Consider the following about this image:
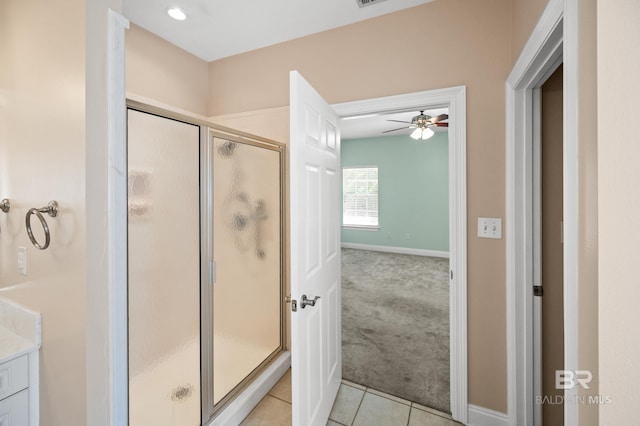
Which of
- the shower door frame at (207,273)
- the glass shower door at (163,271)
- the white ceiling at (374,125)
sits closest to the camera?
the glass shower door at (163,271)

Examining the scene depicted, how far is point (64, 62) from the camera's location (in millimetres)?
1033

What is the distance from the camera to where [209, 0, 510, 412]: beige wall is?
1.62m

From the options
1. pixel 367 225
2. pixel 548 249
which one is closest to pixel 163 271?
pixel 548 249

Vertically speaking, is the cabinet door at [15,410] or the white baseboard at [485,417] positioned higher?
the cabinet door at [15,410]

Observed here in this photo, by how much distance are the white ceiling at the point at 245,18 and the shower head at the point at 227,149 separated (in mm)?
937

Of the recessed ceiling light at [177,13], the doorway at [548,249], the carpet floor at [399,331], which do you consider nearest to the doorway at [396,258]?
the carpet floor at [399,331]

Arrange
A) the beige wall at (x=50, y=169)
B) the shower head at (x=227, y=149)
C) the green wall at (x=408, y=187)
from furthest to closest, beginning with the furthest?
the green wall at (x=408, y=187), the shower head at (x=227, y=149), the beige wall at (x=50, y=169)

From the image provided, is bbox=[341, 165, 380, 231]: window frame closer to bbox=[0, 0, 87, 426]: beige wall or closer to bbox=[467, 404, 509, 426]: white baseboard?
bbox=[467, 404, 509, 426]: white baseboard

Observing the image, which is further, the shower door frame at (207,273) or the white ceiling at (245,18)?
the white ceiling at (245,18)

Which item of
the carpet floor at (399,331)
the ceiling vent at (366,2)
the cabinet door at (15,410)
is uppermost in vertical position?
the ceiling vent at (366,2)

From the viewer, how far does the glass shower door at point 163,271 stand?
1259 millimetres

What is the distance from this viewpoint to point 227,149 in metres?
1.76
